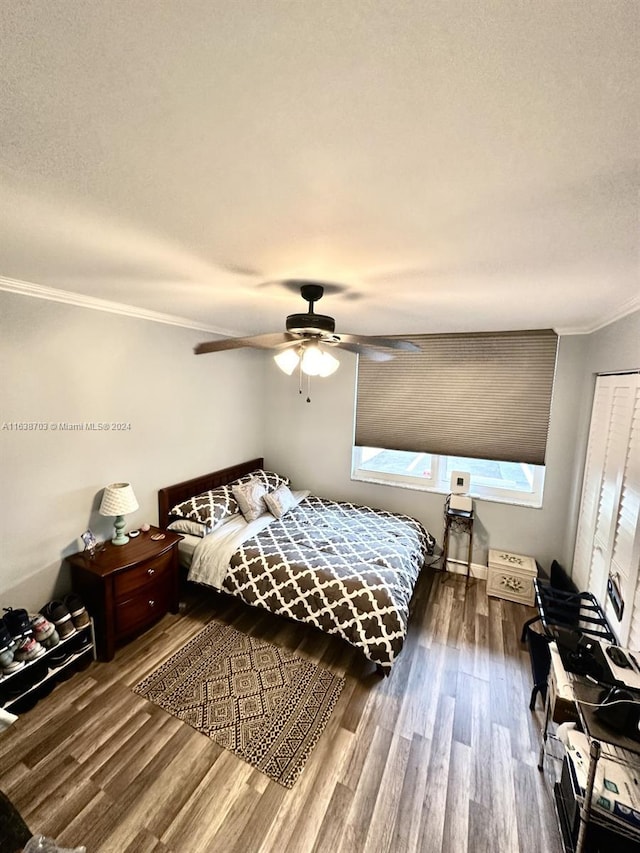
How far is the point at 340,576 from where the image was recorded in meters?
2.45

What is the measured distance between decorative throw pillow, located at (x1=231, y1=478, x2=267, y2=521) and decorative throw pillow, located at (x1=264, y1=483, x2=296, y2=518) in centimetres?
7

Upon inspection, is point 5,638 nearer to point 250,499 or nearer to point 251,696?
point 251,696

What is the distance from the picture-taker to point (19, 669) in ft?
6.15

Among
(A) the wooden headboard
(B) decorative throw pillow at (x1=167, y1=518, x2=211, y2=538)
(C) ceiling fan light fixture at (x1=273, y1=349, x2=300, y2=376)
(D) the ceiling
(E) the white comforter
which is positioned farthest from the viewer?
(A) the wooden headboard

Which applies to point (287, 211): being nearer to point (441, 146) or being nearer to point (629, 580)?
point (441, 146)

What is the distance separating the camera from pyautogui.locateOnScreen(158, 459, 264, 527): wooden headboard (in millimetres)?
3080

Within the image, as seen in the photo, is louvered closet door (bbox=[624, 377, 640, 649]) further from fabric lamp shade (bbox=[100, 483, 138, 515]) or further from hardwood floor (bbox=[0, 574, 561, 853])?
fabric lamp shade (bbox=[100, 483, 138, 515])

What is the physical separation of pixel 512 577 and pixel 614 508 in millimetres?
1330

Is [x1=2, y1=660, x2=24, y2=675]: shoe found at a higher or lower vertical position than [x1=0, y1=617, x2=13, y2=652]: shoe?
lower

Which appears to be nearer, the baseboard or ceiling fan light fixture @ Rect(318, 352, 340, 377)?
ceiling fan light fixture @ Rect(318, 352, 340, 377)

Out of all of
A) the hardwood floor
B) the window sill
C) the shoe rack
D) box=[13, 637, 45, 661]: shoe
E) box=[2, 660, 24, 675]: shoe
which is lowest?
the hardwood floor

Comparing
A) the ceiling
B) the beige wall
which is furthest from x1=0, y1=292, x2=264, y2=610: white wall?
the ceiling

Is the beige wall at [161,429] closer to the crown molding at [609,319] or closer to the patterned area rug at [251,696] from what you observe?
the crown molding at [609,319]

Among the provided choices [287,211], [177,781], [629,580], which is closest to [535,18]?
[287,211]
